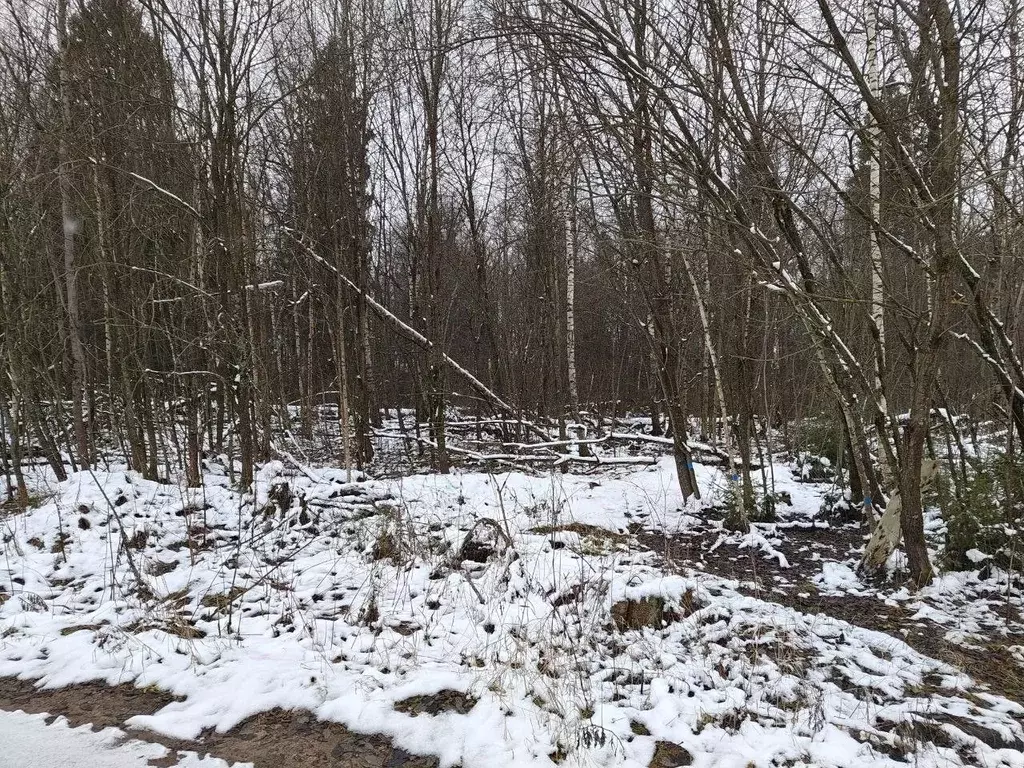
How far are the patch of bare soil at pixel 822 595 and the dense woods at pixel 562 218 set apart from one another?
629mm

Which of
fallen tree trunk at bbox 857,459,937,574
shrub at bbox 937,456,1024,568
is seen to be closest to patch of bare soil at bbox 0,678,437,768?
fallen tree trunk at bbox 857,459,937,574

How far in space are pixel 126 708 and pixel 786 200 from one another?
570cm

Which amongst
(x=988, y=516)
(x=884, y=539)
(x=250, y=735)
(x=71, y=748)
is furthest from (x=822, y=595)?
(x=71, y=748)

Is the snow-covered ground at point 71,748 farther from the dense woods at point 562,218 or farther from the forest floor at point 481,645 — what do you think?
the dense woods at point 562,218

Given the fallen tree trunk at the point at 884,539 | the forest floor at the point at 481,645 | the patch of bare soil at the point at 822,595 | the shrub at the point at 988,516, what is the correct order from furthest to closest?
the fallen tree trunk at the point at 884,539 < the shrub at the point at 988,516 < the patch of bare soil at the point at 822,595 < the forest floor at the point at 481,645

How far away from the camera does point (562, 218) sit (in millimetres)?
8742

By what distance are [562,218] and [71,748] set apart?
7822 mm

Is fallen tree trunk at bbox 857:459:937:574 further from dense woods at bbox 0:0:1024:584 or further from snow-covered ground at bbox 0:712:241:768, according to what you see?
snow-covered ground at bbox 0:712:241:768

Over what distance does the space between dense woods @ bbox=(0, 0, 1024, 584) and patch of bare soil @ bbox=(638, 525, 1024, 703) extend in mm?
629

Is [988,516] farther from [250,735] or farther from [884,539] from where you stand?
[250,735]

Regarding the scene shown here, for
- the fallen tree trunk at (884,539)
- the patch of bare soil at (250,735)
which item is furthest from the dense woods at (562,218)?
the patch of bare soil at (250,735)

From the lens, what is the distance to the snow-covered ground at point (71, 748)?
267 cm

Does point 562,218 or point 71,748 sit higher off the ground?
point 562,218

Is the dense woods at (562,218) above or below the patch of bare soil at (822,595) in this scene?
above
